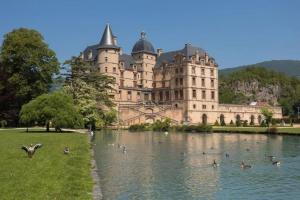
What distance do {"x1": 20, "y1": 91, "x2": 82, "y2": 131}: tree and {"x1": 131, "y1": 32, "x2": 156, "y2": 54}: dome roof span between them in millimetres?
50175

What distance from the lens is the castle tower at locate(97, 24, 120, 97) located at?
261 ft

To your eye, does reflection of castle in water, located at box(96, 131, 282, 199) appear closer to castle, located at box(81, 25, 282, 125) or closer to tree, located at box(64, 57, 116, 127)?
tree, located at box(64, 57, 116, 127)

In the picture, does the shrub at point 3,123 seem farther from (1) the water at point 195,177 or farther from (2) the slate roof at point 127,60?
(2) the slate roof at point 127,60

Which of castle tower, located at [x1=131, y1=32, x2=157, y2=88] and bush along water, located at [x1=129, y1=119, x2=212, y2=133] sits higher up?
castle tower, located at [x1=131, y1=32, x2=157, y2=88]

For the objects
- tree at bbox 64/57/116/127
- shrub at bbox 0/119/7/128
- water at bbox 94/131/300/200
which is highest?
tree at bbox 64/57/116/127

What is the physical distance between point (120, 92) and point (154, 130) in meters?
23.3

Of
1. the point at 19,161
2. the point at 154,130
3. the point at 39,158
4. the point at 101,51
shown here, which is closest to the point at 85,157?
the point at 39,158

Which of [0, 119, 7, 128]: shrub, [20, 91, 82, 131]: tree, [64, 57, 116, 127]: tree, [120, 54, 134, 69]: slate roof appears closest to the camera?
[20, 91, 82, 131]: tree

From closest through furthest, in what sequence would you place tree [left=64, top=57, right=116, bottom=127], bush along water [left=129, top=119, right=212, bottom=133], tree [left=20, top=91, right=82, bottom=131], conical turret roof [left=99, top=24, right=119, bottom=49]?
tree [left=20, top=91, right=82, bottom=131]
tree [left=64, top=57, right=116, bottom=127]
bush along water [left=129, top=119, right=212, bottom=133]
conical turret roof [left=99, top=24, right=119, bottom=49]

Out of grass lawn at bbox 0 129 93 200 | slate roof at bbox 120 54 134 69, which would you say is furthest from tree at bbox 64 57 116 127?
grass lawn at bbox 0 129 93 200

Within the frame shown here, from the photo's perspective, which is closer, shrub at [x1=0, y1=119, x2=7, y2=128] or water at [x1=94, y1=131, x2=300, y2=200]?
water at [x1=94, y1=131, x2=300, y2=200]

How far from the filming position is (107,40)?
80188 mm

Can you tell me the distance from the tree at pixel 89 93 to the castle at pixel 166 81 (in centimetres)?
1575

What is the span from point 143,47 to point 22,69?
40.2 meters
